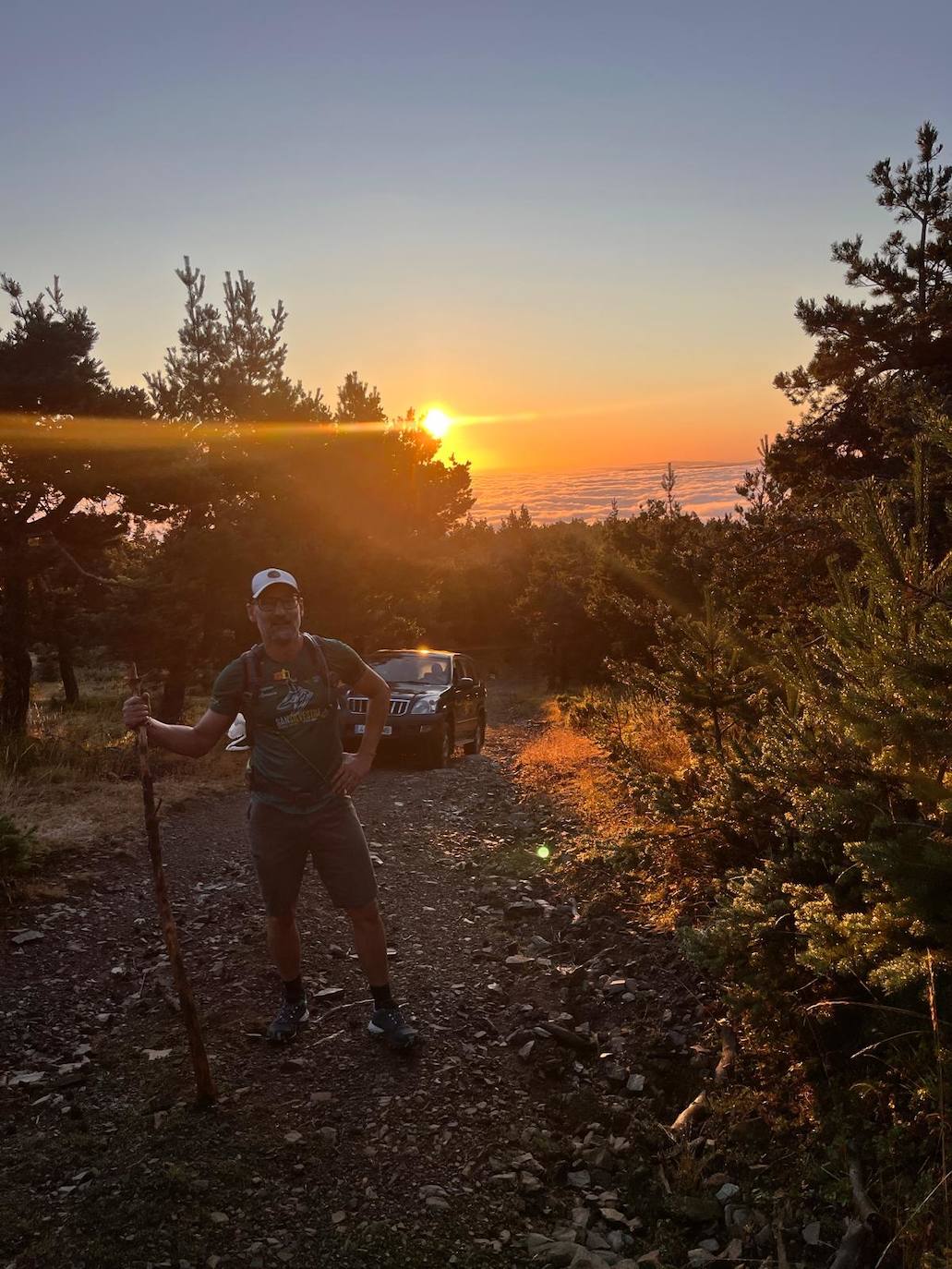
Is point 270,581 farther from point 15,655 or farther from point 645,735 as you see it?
point 15,655

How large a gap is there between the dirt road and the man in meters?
0.50

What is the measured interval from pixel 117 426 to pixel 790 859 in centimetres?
1547

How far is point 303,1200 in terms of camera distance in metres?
2.96

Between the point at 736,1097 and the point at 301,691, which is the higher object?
the point at 301,691

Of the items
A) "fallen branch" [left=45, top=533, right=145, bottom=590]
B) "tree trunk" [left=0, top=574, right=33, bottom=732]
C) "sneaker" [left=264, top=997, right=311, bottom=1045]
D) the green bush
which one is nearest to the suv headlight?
"fallen branch" [left=45, top=533, right=145, bottom=590]

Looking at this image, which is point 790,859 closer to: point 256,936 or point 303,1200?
point 303,1200

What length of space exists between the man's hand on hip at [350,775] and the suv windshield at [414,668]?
9514 millimetres

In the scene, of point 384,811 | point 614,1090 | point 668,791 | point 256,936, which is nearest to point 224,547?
point 384,811

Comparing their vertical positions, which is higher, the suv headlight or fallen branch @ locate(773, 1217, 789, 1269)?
fallen branch @ locate(773, 1217, 789, 1269)

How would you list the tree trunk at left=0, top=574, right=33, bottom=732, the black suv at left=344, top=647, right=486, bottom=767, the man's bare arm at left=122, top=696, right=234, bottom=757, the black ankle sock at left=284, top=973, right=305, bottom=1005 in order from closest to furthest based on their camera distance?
the man's bare arm at left=122, top=696, right=234, bottom=757 → the black ankle sock at left=284, top=973, right=305, bottom=1005 → the black suv at left=344, top=647, right=486, bottom=767 → the tree trunk at left=0, top=574, right=33, bottom=732

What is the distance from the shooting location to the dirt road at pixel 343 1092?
111 inches

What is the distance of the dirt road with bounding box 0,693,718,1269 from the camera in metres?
2.81

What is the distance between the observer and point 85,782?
1047cm

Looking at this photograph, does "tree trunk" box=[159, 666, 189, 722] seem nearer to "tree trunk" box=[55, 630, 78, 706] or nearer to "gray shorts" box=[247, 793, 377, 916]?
"tree trunk" box=[55, 630, 78, 706]
